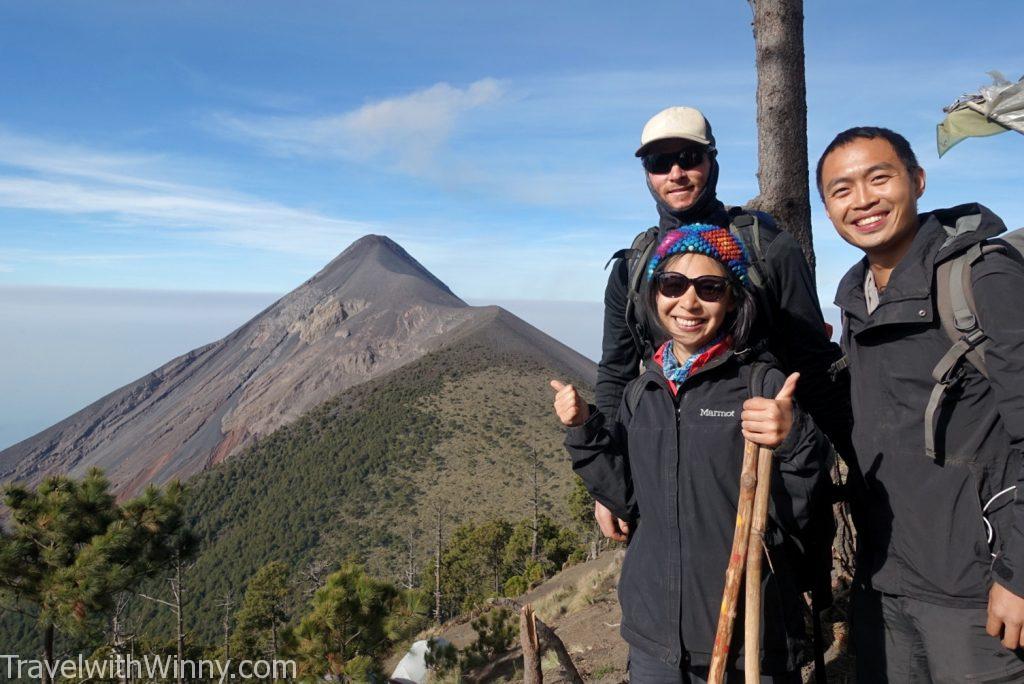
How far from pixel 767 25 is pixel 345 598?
615 cm

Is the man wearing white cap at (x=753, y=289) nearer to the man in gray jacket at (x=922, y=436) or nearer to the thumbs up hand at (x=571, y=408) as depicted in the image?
the man in gray jacket at (x=922, y=436)

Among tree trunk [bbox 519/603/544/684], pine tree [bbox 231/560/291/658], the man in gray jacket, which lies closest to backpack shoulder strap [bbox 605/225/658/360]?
the man in gray jacket

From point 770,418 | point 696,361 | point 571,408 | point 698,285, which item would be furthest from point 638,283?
point 770,418

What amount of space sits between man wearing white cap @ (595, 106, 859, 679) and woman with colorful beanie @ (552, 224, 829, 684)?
150mm

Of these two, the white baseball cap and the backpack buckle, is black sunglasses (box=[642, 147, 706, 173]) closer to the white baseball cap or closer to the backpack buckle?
the white baseball cap

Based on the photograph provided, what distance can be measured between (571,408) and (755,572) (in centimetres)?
63

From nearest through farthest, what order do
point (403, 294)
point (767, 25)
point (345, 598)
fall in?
point (767, 25) → point (345, 598) → point (403, 294)

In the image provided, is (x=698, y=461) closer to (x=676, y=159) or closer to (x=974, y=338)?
(x=974, y=338)

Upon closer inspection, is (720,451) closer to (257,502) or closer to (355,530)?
(355,530)

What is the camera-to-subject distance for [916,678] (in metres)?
1.85

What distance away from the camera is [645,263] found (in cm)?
226

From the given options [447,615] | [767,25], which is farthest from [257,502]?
[767,25]

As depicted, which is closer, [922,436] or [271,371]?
[922,436]

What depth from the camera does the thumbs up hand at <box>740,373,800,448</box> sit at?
5.36ft
